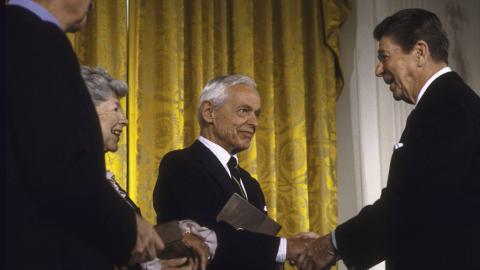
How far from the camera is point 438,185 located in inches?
101

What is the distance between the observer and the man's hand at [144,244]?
1716 mm

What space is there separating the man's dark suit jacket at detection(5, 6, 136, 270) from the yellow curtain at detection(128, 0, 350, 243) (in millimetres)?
2484

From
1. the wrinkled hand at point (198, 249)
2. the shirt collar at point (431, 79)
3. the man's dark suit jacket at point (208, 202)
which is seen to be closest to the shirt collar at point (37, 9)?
the wrinkled hand at point (198, 249)

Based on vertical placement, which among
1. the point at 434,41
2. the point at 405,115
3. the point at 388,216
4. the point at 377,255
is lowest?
the point at 377,255

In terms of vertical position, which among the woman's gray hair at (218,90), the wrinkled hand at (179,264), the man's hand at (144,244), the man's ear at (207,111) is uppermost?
the woman's gray hair at (218,90)

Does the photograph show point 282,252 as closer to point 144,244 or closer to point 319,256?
point 319,256

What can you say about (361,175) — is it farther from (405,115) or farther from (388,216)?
(388,216)

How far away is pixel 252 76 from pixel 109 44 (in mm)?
937

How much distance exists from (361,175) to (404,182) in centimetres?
210

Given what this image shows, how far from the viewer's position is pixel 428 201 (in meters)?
2.59

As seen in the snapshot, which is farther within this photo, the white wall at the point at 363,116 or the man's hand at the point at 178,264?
the white wall at the point at 363,116

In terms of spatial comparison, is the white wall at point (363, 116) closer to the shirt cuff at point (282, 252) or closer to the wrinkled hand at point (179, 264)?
the shirt cuff at point (282, 252)

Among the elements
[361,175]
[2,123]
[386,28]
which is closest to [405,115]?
[361,175]

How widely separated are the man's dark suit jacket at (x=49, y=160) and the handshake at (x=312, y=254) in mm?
1627
